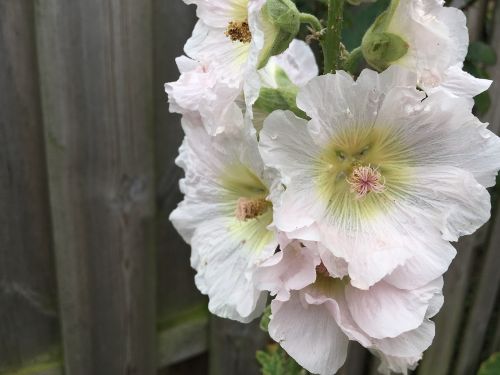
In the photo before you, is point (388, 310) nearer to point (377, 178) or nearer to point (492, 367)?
point (377, 178)

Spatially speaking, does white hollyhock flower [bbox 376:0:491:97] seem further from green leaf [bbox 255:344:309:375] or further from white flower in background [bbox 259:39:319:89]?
green leaf [bbox 255:344:309:375]

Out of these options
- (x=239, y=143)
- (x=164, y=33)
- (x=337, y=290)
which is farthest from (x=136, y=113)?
(x=337, y=290)

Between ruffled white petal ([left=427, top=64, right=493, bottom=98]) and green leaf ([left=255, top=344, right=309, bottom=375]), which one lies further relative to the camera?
green leaf ([left=255, top=344, right=309, bottom=375])

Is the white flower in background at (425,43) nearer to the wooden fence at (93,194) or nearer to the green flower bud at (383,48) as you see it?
the green flower bud at (383,48)

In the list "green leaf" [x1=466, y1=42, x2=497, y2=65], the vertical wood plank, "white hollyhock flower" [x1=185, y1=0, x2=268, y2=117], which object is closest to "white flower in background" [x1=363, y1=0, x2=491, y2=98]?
"white hollyhock flower" [x1=185, y1=0, x2=268, y2=117]

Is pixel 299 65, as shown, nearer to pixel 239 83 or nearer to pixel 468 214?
pixel 239 83

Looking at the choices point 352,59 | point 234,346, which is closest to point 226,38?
point 352,59
